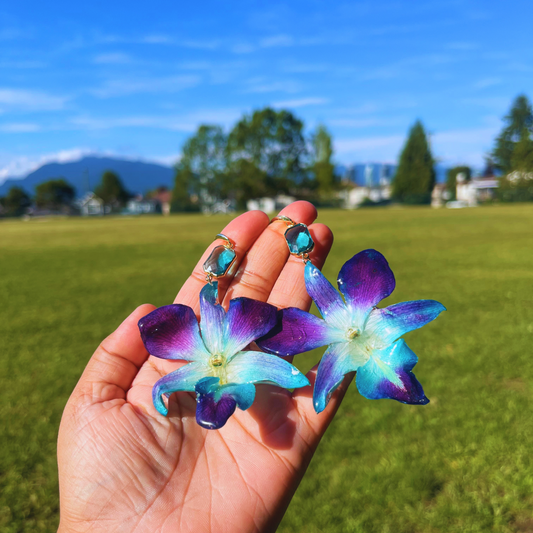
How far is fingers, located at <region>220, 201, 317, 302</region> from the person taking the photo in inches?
87.2

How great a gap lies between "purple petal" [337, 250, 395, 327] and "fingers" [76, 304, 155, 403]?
918 millimetres

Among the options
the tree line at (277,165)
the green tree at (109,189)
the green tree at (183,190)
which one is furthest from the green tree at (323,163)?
the green tree at (109,189)

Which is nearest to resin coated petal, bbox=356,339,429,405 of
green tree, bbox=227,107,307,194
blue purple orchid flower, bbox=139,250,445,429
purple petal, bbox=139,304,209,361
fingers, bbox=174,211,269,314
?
blue purple orchid flower, bbox=139,250,445,429

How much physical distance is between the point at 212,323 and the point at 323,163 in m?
64.4

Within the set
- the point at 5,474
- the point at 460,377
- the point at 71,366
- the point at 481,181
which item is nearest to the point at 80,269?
the point at 71,366

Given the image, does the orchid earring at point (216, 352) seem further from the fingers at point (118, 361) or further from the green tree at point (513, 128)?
the green tree at point (513, 128)

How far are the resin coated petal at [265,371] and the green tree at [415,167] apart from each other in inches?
3198

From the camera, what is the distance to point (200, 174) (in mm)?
64938

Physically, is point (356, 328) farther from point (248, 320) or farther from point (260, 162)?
point (260, 162)

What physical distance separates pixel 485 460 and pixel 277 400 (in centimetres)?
212

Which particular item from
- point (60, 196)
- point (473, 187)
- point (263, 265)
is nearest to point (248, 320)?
point (263, 265)

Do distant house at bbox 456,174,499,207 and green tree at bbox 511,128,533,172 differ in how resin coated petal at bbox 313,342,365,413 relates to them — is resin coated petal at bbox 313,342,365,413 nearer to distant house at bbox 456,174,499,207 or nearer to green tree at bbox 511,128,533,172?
green tree at bbox 511,128,533,172

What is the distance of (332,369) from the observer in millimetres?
1636

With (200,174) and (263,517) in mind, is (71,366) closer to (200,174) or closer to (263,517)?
(263,517)
